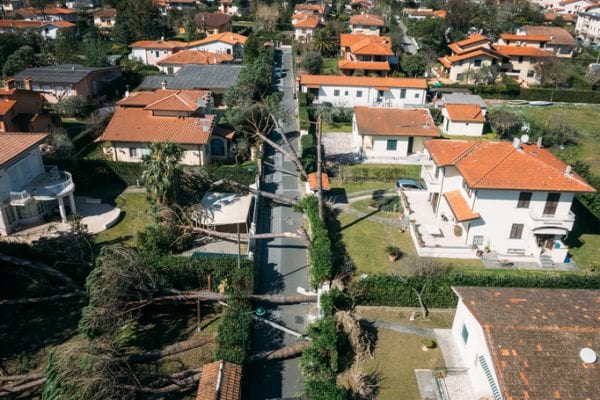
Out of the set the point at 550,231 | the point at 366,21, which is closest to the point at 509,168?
the point at 550,231

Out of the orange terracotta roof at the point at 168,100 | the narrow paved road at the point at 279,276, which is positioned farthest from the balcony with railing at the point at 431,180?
the orange terracotta roof at the point at 168,100

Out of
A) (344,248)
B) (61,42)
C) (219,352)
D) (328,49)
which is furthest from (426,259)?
(61,42)

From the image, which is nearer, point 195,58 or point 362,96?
point 362,96

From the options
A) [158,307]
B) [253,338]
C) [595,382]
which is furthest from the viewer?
[158,307]

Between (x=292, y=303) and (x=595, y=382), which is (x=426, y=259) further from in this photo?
(x=595, y=382)

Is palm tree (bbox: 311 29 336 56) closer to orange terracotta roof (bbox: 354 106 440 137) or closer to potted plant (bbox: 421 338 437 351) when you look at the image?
orange terracotta roof (bbox: 354 106 440 137)

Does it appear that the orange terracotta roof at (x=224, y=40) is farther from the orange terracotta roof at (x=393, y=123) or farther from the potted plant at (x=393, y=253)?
the potted plant at (x=393, y=253)

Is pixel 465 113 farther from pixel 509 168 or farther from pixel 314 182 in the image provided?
pixel 314 182
